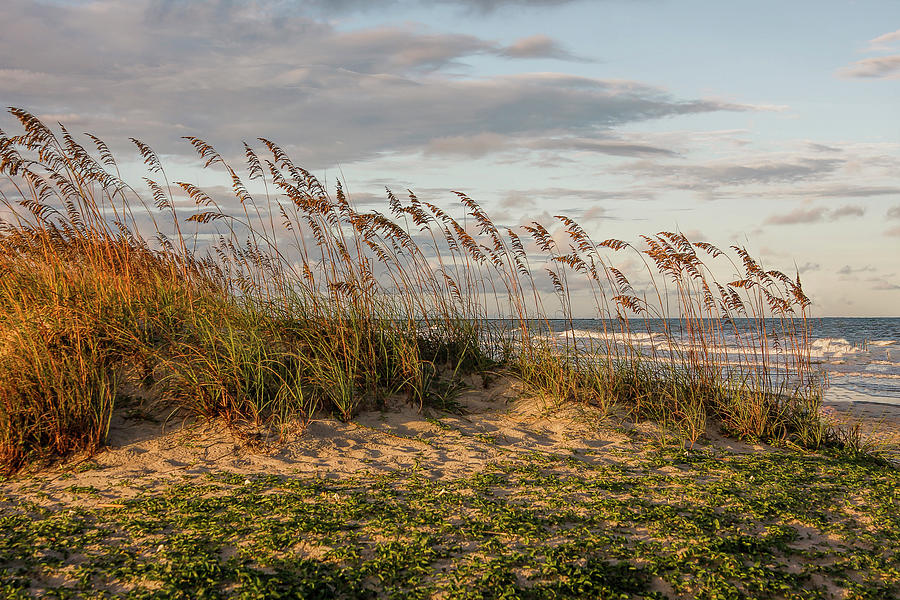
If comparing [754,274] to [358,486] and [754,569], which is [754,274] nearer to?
[754,569]

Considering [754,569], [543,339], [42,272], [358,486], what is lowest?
[754,569]

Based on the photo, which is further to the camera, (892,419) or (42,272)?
(892,419)

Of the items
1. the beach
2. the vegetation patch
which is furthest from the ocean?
Answer: the vegetation patch

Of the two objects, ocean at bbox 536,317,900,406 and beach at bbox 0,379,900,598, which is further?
ocean at bbox 536,317,900,406

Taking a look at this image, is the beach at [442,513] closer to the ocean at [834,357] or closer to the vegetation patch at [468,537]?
the vegetation patch at [468,537]

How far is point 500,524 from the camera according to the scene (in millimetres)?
3832

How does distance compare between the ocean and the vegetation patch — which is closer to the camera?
the vegetation patch

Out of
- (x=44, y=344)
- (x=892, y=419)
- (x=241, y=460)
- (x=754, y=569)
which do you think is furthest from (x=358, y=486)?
(x=892, y=419)

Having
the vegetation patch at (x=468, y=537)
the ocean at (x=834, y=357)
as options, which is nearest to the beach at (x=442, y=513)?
the vegetation patch at (x=468, y=537)

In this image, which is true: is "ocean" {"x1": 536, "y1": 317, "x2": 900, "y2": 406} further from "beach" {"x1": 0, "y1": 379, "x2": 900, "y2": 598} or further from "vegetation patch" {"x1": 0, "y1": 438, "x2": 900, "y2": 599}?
"vegetation patch" {"x1": 0, "y1": 438, "x2": 900, "y2": 599}

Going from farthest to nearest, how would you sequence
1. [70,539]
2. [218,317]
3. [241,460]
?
[218,317] → [241,460] → [70,539]

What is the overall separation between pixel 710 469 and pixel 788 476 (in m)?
0.59

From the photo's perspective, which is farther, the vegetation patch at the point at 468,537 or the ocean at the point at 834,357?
the ocean at the point at 834,357

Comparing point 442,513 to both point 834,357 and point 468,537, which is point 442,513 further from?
point 834,357
